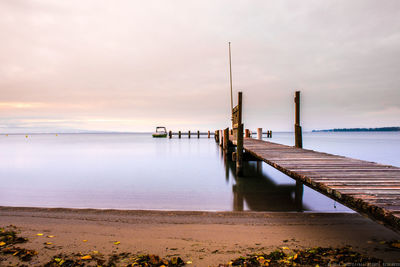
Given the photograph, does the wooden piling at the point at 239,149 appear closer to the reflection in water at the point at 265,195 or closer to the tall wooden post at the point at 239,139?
the tall wooden post at the point at 239,139

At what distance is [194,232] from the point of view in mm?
4203

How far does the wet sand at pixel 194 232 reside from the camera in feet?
11.4

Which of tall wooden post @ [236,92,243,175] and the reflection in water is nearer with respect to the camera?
→ the reflection in water

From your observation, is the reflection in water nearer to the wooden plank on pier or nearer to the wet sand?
the wet sand

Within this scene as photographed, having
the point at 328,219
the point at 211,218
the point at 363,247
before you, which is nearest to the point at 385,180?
the point at 363,247

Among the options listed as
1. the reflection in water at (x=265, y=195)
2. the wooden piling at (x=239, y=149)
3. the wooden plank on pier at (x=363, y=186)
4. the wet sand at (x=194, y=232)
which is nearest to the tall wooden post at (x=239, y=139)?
the wooden piling at (x=239, y=149)

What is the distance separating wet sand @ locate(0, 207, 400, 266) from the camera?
11.4ft

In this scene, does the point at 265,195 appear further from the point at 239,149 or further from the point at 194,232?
the point at 194,232

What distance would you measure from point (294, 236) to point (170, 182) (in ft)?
22.1

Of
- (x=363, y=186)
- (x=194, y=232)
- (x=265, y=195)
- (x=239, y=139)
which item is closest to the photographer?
(x=363, y=186)

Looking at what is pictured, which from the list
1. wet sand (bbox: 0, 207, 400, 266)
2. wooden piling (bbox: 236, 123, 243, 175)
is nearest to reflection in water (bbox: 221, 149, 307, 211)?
wooden piling (bbox: 236, 123, 243, 175)

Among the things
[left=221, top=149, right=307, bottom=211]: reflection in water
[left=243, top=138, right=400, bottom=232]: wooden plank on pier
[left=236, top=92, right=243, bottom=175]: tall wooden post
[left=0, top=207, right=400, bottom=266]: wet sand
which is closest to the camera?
[left=243, top=138, right=400, bottom=232]: wooden plank on pier

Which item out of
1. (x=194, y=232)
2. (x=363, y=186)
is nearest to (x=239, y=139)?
(x=194, y=232)

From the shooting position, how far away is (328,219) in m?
4.88
